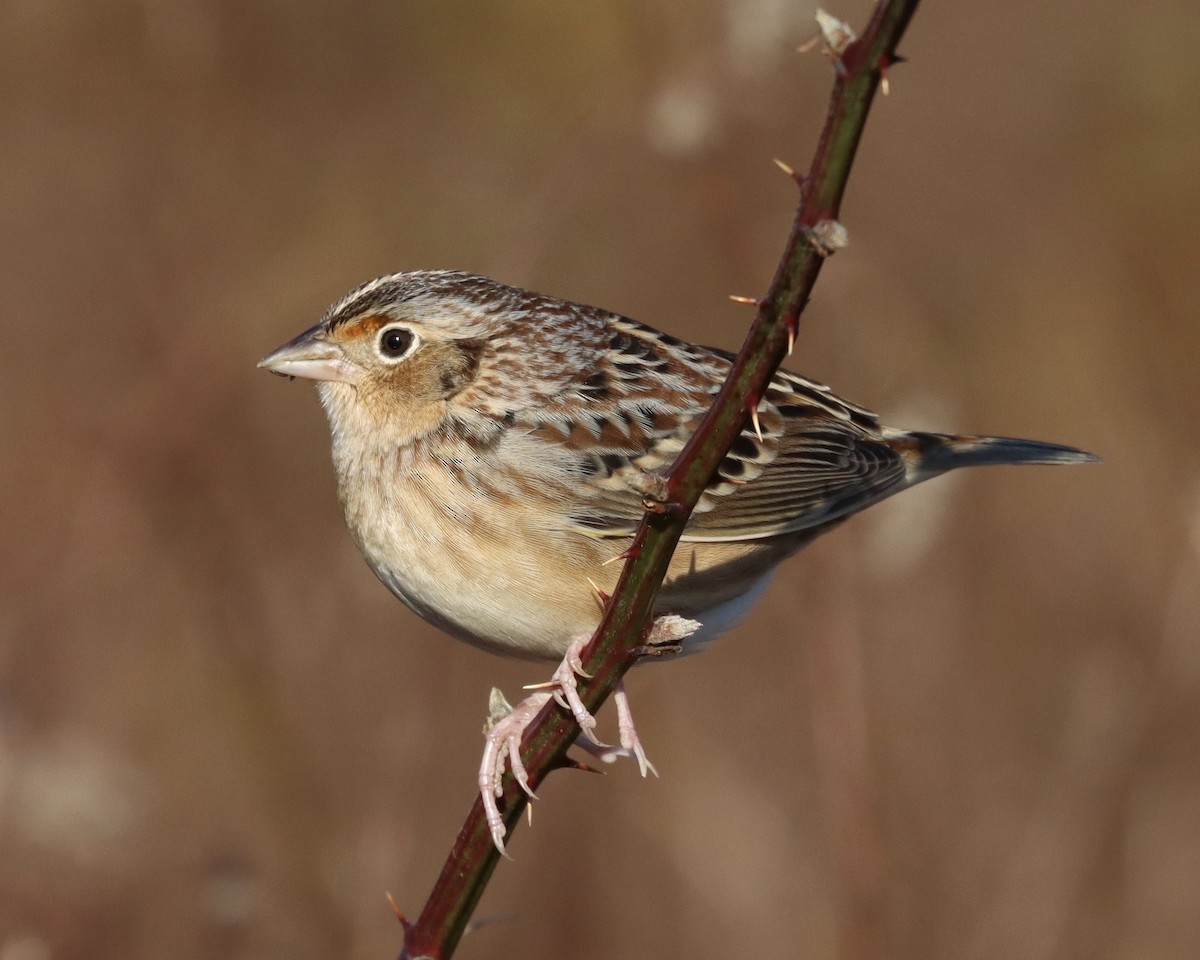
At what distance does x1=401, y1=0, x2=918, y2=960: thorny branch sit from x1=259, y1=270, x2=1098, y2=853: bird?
0.60 metres

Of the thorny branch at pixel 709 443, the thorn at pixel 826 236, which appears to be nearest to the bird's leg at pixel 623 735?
the thorny branch at pixel 709 443

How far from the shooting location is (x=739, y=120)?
5762 mm

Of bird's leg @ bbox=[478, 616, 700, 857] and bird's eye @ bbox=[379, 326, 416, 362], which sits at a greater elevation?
bird's eye @ bbox=[379, 326, 416, 362]

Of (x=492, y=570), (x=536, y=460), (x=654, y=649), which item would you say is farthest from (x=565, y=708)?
(x=536, y=460)

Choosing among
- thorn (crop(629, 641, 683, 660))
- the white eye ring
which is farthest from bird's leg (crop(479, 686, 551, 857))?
the white eye ring

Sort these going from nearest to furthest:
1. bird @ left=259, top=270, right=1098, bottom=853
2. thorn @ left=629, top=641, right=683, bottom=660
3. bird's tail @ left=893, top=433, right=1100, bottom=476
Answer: thorn @ left=629, top=641, right=683, bottom=660 < bird @ left=259, top=270, right=1098, bottom=853 < bird's tail @ left=893, top=433, right=1100, bottom=476

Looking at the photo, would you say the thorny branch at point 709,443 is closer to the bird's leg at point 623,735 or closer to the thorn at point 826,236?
the thorn at point 826,236

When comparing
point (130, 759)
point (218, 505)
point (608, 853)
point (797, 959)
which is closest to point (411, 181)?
point (218, 505)

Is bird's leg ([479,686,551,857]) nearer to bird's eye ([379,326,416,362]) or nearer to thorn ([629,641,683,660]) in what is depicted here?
thorn ([629,641,683,660])

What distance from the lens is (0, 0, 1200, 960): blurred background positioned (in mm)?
5074

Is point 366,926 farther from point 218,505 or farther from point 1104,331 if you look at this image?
point 1104,331

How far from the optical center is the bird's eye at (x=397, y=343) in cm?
394

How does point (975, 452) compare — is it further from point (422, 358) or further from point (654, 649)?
point (654, 649)

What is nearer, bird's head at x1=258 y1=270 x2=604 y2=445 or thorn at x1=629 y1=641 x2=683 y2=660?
thorn at x1=629 y1=641 x2=683 y2=660
